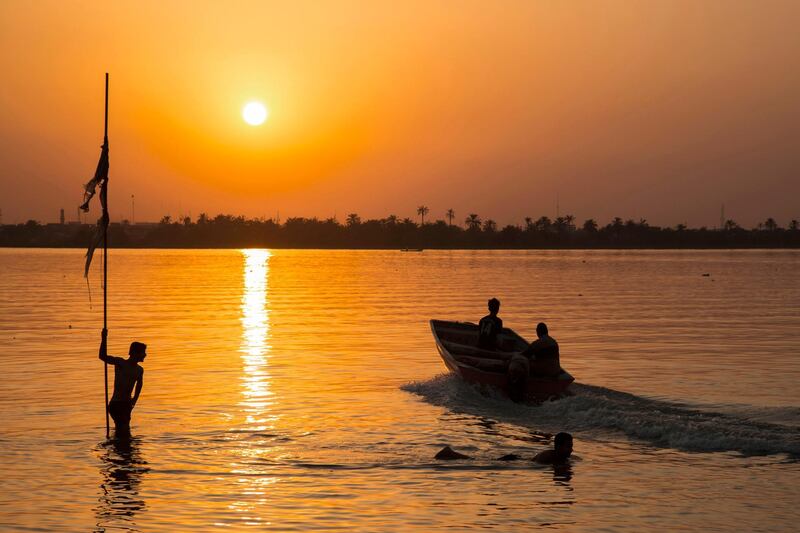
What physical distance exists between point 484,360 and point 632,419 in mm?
5969

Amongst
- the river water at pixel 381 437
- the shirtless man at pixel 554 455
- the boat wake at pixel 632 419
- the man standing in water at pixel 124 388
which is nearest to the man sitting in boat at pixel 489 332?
the river water at pixel 381 437

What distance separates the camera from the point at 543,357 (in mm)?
21969

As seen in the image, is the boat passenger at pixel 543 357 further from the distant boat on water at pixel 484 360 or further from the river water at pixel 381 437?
the river water at pixel 381 437

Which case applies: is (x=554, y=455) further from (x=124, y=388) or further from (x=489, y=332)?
(x=489, y=332)

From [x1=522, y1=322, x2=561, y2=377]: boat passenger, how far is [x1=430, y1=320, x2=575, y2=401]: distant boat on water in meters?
0.18

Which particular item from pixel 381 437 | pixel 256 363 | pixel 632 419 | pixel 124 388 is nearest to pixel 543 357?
pixel 632 419

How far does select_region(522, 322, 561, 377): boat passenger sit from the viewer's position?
72.0ft

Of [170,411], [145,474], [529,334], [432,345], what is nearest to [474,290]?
[529,334]

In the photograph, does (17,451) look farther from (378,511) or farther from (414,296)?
(414,296)

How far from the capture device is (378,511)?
43.8 feet

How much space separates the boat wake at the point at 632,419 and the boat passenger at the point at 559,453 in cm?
253

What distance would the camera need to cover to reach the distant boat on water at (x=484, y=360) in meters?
21.9

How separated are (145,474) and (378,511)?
4.06 meters

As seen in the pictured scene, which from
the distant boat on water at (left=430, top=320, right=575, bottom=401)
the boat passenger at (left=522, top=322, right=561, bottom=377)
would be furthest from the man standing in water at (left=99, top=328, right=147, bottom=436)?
the boat passenger at (left=522, top=322, right=561, bottom=377)
